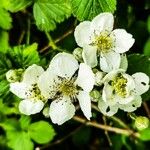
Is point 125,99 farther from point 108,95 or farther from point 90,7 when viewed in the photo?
point 90,7

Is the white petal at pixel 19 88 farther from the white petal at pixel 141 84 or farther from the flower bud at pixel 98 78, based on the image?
the white petal at pixel 141 84

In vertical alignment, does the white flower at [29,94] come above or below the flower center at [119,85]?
above

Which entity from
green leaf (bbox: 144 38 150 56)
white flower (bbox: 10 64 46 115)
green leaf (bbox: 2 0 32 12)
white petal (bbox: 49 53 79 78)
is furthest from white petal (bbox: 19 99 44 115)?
green leaf (bbox: 144 38 150 56)

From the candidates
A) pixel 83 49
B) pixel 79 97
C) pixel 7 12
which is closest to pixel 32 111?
pixel 79 97

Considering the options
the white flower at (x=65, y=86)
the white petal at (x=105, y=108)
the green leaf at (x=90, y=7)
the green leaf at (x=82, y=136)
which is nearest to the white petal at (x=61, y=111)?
the white flower at (x=65, y=86)

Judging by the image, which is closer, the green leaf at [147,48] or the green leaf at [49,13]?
the green leaf at [49,13]

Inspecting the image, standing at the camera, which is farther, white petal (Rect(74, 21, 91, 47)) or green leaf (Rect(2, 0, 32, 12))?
green leaf (Rect(2, 0, 32, 12))

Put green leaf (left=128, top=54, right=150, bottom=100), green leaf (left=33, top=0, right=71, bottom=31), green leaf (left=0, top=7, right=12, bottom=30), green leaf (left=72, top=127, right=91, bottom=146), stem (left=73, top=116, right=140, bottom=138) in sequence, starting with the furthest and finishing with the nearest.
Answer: green leaf (left=72, top=127, right=91, bottom=146), stem (left=73, top=116, right=140, bottom=138), green leaf (left=0, top=7, right=12, bottom=30), green leaf (left=33, top=0, right=71, bottom=31), green leaf (left=128, top=54, right=150, bottom=100)

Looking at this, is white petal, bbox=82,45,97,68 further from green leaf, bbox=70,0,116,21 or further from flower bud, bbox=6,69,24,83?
flower bud, bbox=6,69,24,83
